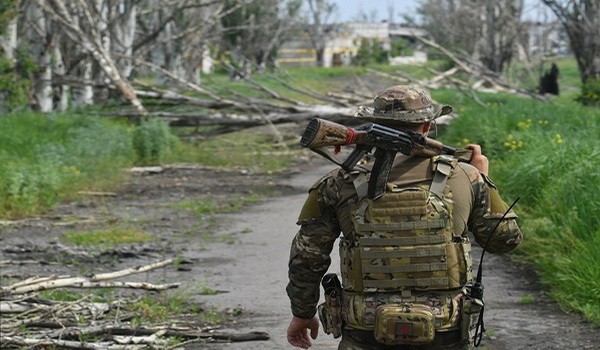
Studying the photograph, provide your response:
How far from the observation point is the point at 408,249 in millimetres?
4316

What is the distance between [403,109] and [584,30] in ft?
75.5

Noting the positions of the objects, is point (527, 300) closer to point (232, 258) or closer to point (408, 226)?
point (232, 258)

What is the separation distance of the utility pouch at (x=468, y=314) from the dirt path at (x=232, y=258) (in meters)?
2.78

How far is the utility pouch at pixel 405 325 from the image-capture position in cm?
422

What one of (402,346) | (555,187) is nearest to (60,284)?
(402,346)

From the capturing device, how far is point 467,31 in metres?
58.3

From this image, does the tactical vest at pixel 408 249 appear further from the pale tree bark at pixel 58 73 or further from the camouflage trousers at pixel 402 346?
the pale tree bark at pixel 58 73

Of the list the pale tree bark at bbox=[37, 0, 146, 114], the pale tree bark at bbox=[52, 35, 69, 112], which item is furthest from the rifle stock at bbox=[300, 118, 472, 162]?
the pale tree bark at bbox=[52, 35, 69, 112]

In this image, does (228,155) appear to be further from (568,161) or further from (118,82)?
(568,161)

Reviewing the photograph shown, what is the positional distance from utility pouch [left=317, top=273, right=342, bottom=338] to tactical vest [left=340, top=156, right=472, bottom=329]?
11cm

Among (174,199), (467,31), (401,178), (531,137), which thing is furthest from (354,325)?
(467,31)

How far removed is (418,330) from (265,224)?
9.12 metres

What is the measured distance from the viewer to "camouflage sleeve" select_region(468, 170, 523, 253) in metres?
4.48

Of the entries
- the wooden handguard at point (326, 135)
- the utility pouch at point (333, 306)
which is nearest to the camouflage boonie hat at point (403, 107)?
the wooden handguard at point (326, 135)
